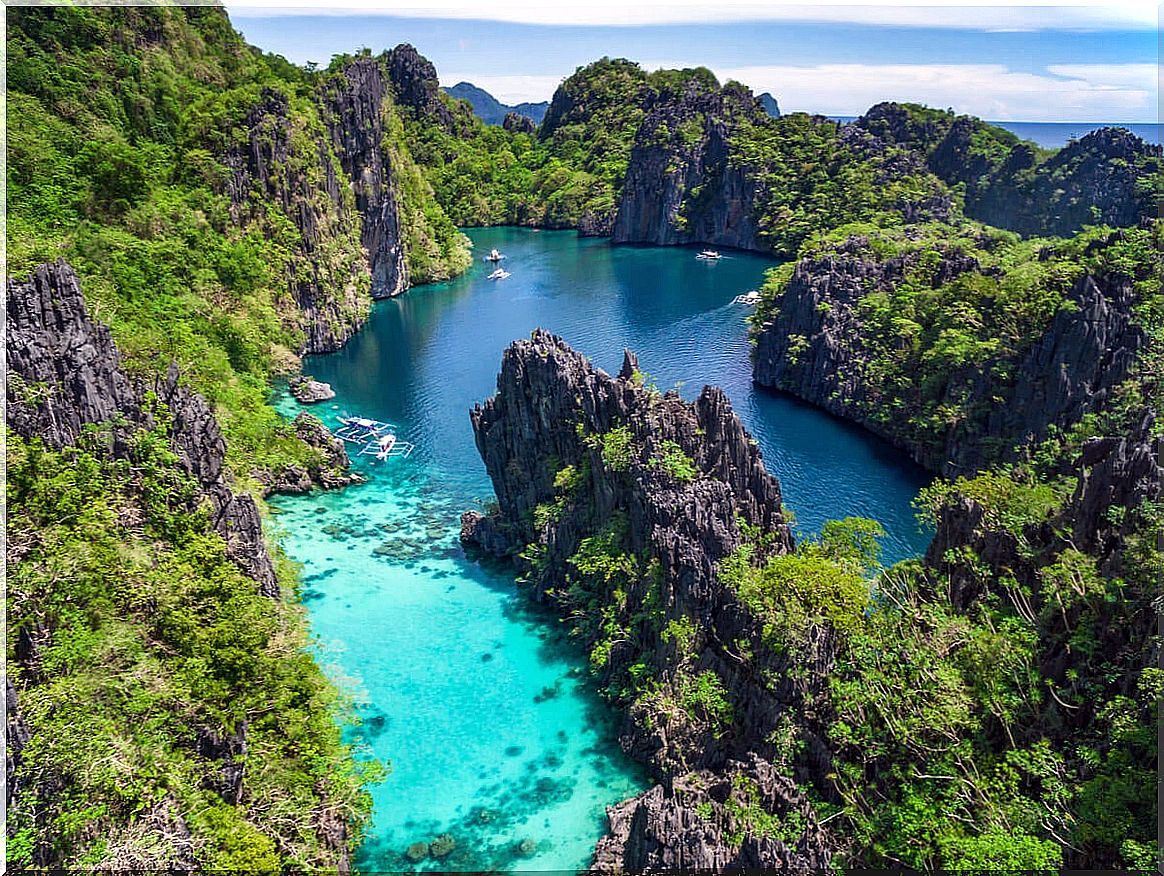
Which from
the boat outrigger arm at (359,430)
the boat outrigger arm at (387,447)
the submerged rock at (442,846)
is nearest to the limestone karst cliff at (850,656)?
the submerged rock at (442,846)

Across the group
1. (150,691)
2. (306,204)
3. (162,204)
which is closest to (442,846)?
(150,691)

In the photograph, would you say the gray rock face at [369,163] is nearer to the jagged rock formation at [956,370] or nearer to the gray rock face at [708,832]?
the jagged rock formation at [956,370]

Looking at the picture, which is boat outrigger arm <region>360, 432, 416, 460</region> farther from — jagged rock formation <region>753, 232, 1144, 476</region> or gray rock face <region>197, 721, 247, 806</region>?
gray rock face <region>197, 721, 247, 806</region>

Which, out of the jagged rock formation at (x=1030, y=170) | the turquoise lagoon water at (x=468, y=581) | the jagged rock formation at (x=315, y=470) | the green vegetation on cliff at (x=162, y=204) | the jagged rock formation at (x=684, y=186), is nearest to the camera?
the turquoise lagoon water at (x=468, y=581)

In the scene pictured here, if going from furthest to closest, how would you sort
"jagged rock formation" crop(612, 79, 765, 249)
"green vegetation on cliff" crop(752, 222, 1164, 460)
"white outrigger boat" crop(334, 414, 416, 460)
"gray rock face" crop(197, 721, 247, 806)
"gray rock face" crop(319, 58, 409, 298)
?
"jagged rock formation" crop(612, 79, 765, 249)
"gray rock face" crop(319, 58, 409, 298)
"white outrigger boat" crop(334, 414, 416, 460)
"green vegetation on cliff" crop(752, 222, 1164, 460)
"gray rock face" crop(197, 721, 247, 806)

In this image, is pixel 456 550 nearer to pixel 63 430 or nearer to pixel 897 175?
pixel 63 430

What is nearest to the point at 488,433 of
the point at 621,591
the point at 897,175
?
the point at 621,591

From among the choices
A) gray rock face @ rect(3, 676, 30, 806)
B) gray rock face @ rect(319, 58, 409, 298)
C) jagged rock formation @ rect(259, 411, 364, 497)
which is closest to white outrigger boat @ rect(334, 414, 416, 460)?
jagged rock formation @ rect(259, 411, 364, 497)
